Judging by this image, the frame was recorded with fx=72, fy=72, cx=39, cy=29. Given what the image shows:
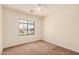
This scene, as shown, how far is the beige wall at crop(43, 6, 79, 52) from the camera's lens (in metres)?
2.63

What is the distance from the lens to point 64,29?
2938 millimetres

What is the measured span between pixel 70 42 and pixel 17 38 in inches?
78.9

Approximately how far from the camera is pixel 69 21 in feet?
9.20

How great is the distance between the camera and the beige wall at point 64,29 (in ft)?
8.63

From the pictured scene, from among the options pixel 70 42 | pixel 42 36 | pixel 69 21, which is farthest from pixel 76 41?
pixel 42 36

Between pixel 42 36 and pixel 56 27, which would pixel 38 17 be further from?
pixel 56 27

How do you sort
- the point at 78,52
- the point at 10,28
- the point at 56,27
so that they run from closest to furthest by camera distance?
the point at 10,28 → the point at 78,52 → the point at 56,27

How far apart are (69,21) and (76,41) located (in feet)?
2.61
